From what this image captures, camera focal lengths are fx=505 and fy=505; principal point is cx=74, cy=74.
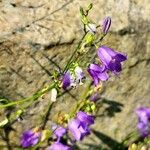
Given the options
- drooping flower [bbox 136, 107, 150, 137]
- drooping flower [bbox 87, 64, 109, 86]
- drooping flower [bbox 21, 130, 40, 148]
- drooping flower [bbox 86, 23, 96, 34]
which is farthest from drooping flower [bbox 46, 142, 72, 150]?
drooping flower [bbox 86, 23, 96, 34]

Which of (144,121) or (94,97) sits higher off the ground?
(94,97)

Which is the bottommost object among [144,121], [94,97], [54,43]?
[144,121]

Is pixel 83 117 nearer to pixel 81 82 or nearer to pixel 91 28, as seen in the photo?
pixel 81 82

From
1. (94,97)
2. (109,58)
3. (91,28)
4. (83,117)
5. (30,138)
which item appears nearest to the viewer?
(91,28)

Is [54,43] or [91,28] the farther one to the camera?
[54,43]

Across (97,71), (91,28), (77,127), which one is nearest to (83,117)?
(77,127)

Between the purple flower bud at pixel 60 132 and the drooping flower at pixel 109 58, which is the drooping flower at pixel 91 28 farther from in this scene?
the purple flower bud at pixel 60 132

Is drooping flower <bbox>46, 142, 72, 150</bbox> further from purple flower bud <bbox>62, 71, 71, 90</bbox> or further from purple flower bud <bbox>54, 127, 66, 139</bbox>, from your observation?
purple flower bud <bbox>62, 71, 71, 90</bbox>

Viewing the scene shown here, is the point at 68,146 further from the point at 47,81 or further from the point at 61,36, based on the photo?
the point at 61,36
